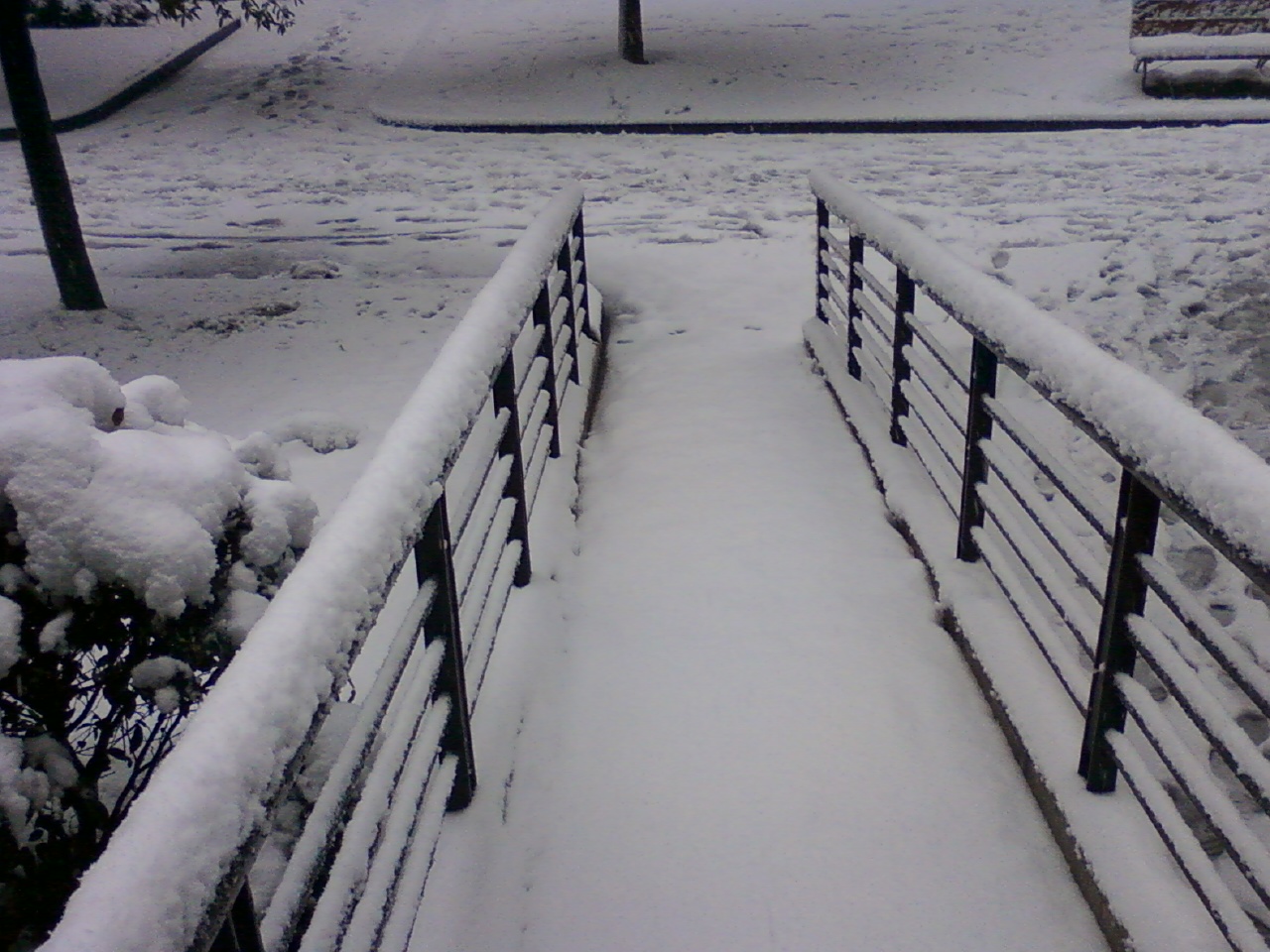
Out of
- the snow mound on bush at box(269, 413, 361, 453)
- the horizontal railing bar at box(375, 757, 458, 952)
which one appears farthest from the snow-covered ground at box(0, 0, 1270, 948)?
the horizontal railing bar at box(375, 757, 458, 952)

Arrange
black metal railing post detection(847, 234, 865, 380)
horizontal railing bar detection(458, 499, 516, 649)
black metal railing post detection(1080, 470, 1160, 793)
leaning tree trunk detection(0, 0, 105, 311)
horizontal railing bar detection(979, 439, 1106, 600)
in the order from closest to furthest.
A: black metal railing post detection(1080, 470, 1160, 793) < horizontal railing bar detection(979, 439, 1106, 600) < horizontal railing bar detection(458, 499, 516, 649) < black metal railing post detection(847, 234, 865, 380) < leaning tree trunk detection(0, 0, 105, 311)

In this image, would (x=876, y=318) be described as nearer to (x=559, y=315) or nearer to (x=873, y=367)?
(x=873, y=367)

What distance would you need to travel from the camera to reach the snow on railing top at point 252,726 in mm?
1051

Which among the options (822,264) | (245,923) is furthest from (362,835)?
(822,264)

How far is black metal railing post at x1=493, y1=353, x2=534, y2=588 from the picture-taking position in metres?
3.63

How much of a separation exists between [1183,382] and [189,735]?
25.2 feet

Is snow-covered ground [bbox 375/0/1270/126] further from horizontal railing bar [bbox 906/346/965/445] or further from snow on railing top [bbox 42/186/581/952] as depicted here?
snow on railing top [bbox 42/186/581/952]

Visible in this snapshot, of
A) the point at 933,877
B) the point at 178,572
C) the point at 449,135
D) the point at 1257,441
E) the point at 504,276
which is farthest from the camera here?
the point at 449,135

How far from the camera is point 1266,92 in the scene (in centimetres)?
1744

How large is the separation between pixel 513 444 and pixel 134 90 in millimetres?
20460

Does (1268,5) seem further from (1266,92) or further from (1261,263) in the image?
(1261,263)

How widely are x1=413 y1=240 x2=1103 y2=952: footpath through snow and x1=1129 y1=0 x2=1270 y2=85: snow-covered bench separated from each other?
1685cm

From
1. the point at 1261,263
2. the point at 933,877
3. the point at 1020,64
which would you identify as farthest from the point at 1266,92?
the point at 933,877

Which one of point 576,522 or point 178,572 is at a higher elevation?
point 178,572
